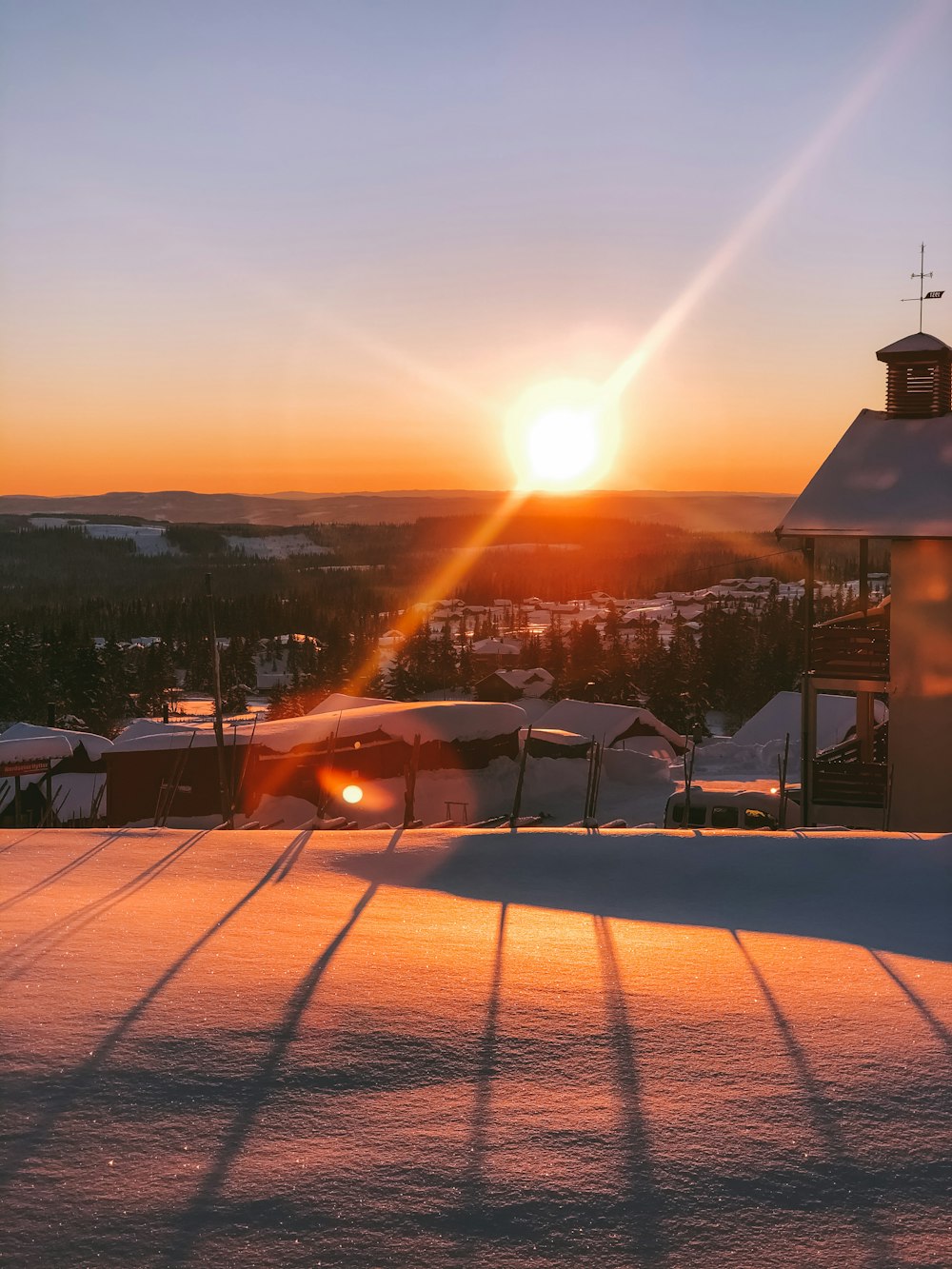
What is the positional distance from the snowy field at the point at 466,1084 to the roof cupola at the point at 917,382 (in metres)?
12.3

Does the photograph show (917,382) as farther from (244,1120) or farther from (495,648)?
(495,648)

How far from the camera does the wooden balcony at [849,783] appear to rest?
16812 mm

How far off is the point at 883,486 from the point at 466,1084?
1462 cm

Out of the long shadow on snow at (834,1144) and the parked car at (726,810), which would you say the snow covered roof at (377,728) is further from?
the long shadow on snow at (834,1144)

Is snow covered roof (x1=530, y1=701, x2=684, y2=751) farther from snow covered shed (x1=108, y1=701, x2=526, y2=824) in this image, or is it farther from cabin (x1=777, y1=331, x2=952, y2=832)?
cabin (x1=777, y1=331, x2=952, y2=832)

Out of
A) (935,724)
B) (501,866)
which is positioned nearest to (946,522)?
(935,724)

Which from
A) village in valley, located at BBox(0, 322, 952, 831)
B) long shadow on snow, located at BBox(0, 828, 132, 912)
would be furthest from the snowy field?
village in valley, located at BBox(0, 322, 952, 831)

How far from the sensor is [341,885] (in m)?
9.73

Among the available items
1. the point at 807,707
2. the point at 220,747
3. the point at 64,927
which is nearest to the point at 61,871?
the point at 64,927

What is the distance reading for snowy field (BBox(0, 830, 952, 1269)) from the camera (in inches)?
149

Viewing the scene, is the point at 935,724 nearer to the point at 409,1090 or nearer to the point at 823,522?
the point at 823,522

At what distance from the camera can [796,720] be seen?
39125 millimetres

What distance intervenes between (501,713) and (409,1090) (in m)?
20.4

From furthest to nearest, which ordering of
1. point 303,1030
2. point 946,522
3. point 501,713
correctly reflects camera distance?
1. point 501,713
2. point 946,522
3. point 303,1030
